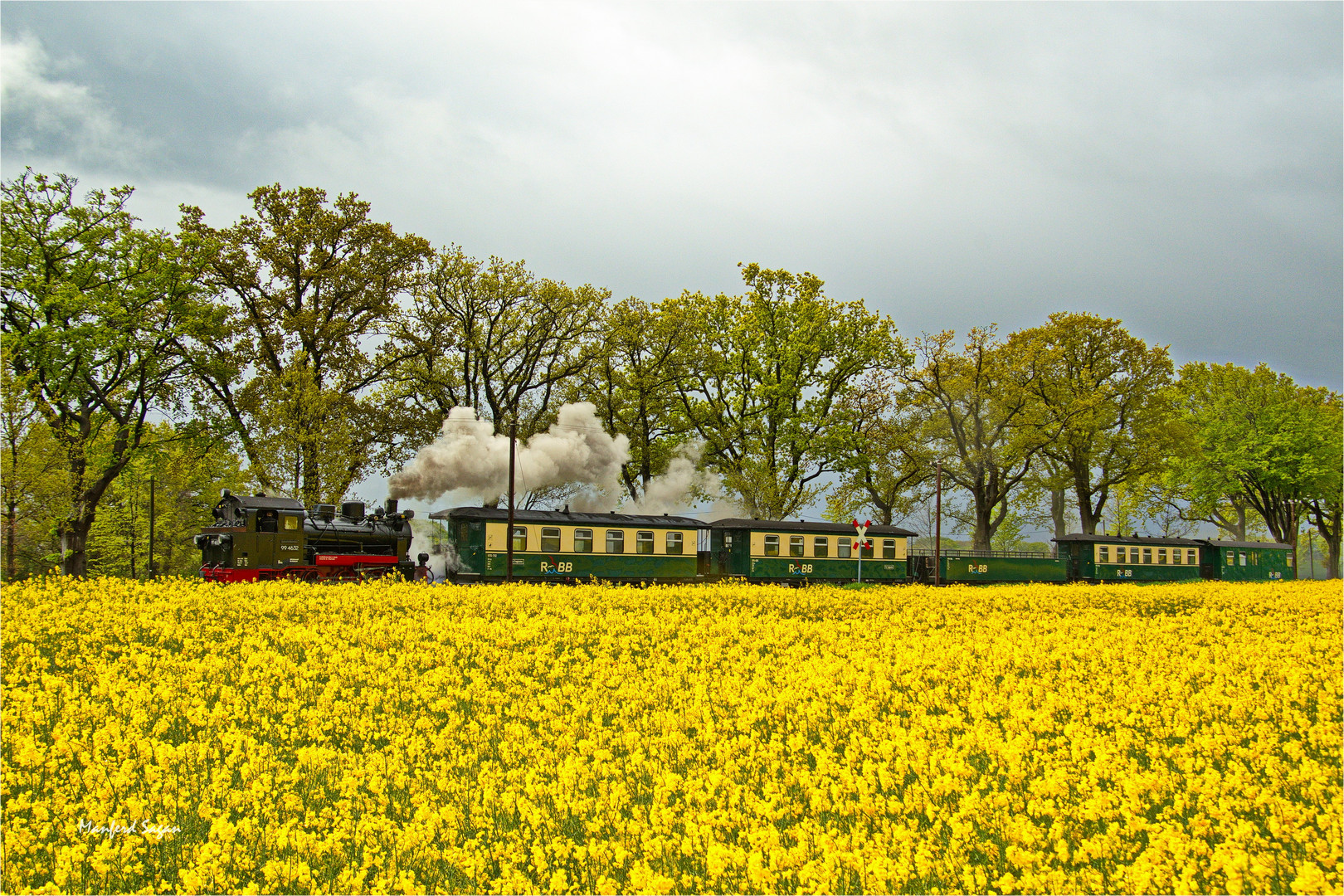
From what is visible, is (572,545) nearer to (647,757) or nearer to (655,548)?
(655,548)

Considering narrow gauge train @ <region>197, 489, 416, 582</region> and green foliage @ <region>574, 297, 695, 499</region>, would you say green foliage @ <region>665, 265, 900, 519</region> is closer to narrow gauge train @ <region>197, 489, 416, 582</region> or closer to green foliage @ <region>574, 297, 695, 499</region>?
green foliage @ <region>574, 297, 695, 499</region>

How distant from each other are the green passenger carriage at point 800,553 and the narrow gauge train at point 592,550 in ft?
0.14

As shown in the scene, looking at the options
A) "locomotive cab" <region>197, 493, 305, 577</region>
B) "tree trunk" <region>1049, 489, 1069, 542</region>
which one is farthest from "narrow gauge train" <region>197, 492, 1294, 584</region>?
"tree trunk" <region>1049, 489, 1069, 542</region>

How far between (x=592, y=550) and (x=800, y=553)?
8.55m

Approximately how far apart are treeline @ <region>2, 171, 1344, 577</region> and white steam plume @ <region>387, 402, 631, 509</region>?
2.22 m

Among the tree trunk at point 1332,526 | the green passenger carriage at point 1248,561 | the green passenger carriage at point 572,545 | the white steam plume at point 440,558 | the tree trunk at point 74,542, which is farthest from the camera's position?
the tree trunk at point 1332,526

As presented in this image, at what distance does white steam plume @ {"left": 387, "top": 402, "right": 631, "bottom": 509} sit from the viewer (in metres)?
29.0

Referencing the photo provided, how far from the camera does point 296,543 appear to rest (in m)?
23.2

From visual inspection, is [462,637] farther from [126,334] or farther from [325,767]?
[126,334]

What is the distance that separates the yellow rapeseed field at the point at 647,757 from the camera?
5207mm

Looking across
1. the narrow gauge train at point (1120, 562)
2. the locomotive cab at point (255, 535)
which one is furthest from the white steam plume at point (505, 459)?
the narrow gauge train at point (1120, 562)

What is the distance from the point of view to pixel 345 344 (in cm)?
3519

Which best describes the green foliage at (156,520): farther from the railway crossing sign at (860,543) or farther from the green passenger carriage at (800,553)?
the railway crossing sign at (860,543)

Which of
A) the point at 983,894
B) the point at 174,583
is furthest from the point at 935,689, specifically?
the point at 174,583
